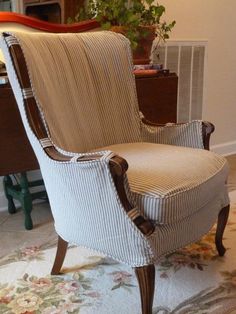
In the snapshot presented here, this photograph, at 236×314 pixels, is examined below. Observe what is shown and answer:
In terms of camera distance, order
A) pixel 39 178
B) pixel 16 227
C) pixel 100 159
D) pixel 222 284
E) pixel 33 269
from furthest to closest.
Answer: pixel 39 178, pixel 16 227, pixel 33 269, pixel 222 284, pixel 100 159

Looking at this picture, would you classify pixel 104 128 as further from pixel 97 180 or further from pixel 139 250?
pixel 139 250

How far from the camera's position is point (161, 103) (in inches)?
90.4

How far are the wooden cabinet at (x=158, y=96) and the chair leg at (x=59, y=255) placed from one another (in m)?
0.90

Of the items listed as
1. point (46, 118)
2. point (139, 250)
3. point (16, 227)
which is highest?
point (46, 118)

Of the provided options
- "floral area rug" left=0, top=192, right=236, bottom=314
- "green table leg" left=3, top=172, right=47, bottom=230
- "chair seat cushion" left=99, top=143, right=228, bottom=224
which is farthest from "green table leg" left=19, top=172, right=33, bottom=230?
"chair seat cushion" left=99, top=143, right=228, bottom=224

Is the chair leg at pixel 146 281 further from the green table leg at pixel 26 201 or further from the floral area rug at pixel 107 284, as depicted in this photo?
A: the green table leg at pixel 26 201

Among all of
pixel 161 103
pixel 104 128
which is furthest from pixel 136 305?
pixel 161 103

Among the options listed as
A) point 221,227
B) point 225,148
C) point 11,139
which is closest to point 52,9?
point 11,139

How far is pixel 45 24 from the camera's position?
2.24 meters

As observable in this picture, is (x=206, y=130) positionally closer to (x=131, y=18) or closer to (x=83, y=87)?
(x=83, y=87)

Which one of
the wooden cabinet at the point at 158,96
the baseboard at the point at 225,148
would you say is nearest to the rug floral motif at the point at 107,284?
the wooden cabinet at the point at 158,96

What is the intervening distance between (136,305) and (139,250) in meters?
0.33

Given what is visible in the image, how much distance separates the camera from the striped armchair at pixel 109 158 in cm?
128

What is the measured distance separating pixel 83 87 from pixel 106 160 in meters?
0.59
